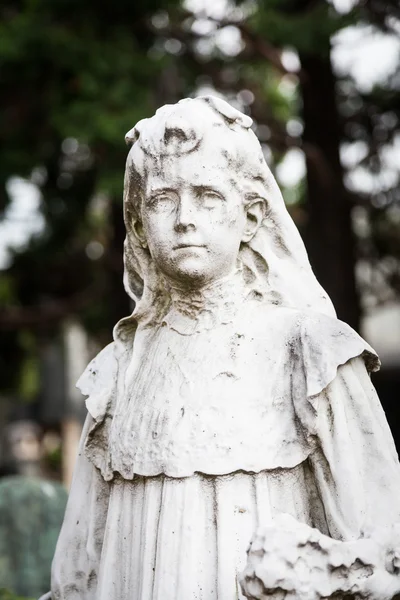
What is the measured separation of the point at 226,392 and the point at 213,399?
45 millimetres

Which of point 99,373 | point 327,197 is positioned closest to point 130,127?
point 327,197

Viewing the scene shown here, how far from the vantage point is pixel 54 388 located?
23.9 meters

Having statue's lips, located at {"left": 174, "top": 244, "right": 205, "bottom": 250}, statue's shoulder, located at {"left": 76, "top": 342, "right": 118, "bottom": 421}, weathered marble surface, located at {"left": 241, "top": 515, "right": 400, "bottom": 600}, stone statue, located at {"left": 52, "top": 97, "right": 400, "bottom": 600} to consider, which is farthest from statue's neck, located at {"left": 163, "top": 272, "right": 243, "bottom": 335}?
weathered marble surface, located at {"left": 241, "top": 515, "right": 400, "bottom": 600}

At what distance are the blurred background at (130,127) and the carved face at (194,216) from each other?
5.54 meters

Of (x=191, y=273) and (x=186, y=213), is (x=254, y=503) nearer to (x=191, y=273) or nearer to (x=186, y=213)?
(x=191, y=273)

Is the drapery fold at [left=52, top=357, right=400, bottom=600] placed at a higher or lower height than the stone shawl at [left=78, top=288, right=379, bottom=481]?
lower

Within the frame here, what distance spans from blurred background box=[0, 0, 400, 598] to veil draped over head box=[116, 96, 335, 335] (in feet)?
17.4

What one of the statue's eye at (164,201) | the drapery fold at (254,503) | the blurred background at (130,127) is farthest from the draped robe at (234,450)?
the blurred background at (130,127)

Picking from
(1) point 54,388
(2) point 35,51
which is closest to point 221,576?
(2) point 35,51

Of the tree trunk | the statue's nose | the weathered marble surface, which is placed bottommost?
the weathered marble surface

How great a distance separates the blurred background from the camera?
10805 mm

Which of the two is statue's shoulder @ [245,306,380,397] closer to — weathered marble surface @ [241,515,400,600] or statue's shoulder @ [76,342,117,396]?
weathered marble surface @ [241,515,400,600]

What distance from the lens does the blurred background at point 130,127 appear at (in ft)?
35.4

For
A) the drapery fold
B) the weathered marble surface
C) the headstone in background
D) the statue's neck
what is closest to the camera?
the weathered marble surface
